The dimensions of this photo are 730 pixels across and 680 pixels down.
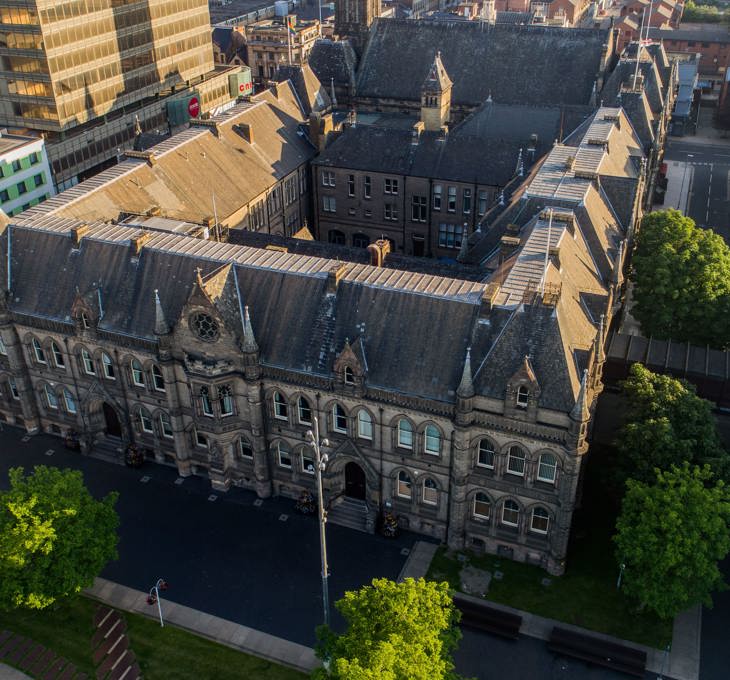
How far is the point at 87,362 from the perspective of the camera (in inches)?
2719

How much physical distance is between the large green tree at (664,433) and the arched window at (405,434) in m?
16.0

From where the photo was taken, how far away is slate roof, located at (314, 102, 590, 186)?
100 m

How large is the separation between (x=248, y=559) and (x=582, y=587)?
84.9 feet

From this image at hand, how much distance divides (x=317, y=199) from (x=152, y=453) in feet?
162

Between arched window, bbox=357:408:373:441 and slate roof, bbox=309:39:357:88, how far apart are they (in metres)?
83.6

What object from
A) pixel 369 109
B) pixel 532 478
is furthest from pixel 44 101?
pixel 532 478

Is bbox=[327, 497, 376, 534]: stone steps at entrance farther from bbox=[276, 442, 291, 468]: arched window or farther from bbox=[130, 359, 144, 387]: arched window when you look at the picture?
bbox=[130, 359, 144, 387]: arched window

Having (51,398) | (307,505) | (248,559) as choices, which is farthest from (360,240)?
(248,559)

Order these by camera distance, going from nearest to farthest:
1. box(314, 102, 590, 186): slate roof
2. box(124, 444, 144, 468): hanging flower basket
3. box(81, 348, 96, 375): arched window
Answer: box(81, 348, 96, 375): arched window < box(124, 444, 144, 468): hanging flower basket < box(314, 102, 590, 186): slate roof

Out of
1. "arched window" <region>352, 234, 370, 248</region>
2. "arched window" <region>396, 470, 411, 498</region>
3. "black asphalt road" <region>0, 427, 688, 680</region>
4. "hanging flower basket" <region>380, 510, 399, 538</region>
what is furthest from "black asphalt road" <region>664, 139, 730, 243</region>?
"black asphalt road" <region>0, 427, 688, 680</region>

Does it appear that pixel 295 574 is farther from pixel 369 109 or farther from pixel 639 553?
pixel 369 109

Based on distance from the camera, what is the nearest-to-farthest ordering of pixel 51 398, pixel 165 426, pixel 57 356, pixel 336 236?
Answer: 1. pixel 165 426
2. pixel 57 356
3. pixel 51 398
4. pixel 336 236

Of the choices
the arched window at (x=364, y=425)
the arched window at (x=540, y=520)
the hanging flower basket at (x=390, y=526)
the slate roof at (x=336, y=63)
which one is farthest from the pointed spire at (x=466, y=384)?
the slate roof at (x=336, y=63)

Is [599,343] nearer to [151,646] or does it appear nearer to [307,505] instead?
[307,505]
